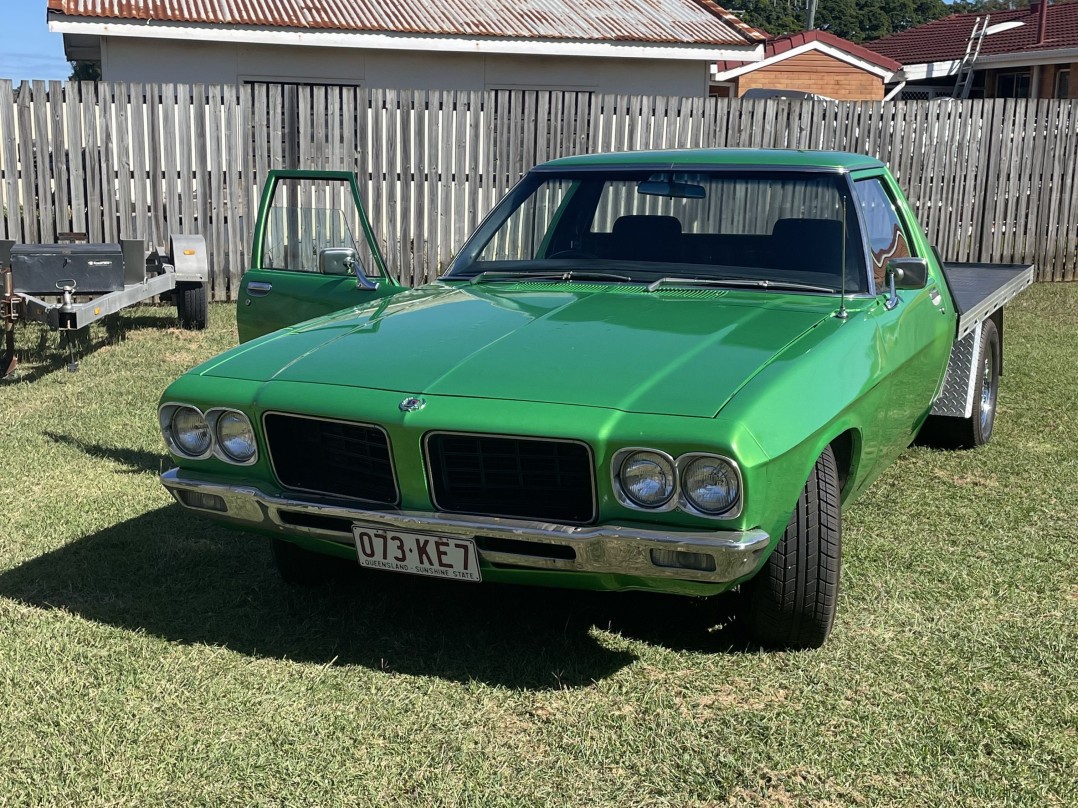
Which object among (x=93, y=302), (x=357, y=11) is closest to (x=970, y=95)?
(x=357, y=11)

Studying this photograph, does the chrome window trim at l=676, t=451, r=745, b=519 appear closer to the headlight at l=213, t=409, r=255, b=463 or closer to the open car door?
the headlight at l=213, t=409, r=255, b=463

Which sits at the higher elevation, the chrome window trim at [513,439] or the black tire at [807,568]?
the chrome window trim at [513,439]

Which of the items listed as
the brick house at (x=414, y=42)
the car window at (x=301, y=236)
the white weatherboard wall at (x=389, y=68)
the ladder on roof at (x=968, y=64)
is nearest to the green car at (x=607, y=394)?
the car window at (x=301, y=236)

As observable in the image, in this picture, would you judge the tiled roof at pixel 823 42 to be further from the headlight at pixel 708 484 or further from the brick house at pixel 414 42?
the headlight at pixel 708 484

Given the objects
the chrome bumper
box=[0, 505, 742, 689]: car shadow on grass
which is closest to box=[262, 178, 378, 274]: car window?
box=[0, 505, 742, 689]: car shadow on grass

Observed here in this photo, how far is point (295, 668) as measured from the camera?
3928 millimetres

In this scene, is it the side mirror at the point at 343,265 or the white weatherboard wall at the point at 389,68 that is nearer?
the side mirror at the point at 343,265

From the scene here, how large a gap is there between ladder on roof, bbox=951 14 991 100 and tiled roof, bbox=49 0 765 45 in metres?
14.5

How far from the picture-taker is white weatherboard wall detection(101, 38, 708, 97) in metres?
15.3

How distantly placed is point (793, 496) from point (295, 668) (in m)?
1.73

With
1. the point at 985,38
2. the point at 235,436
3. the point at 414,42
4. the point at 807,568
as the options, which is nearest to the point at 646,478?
the point at 807,568

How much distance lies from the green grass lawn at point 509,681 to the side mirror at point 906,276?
1.12m

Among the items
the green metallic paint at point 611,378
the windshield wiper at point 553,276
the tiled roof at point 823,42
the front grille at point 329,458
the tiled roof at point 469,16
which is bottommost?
the front grille at point 329,458

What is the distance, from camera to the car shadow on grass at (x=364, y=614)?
402 cm
